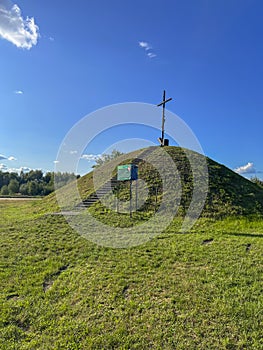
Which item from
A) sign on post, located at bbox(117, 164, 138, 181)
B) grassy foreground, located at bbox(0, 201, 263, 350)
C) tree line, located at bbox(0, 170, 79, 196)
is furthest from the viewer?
tree line, located at bbox(0, 170, 79, 196)

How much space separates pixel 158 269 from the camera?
5973mm

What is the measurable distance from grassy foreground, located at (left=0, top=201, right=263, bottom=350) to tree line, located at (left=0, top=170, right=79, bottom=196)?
70.0ft

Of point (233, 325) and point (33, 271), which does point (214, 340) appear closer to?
point (233, 325)

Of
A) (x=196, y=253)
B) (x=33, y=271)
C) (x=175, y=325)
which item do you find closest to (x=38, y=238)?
(x=33, y=271)

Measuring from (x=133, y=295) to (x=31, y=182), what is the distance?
44788 millimetres

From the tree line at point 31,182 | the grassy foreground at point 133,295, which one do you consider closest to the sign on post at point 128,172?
the grassy foreground at point 133,295

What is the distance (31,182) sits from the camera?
152 ft

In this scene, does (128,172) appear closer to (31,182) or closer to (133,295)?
(133,295)

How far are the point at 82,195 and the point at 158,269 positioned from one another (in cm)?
976

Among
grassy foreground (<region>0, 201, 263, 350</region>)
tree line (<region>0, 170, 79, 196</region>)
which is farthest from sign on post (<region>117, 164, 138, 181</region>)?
tree line (<region>0, 170, 79, 196</region>)

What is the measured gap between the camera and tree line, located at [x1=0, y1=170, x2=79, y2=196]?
37.1 metres

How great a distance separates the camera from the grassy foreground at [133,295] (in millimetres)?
3859

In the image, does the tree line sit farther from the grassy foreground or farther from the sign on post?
the grassy foreground

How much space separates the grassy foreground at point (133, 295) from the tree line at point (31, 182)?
21324mm
